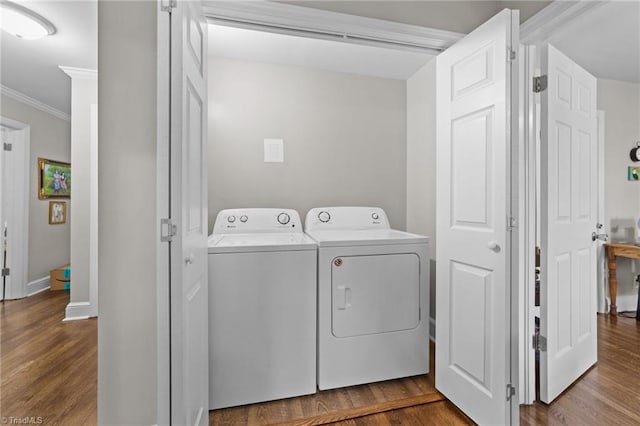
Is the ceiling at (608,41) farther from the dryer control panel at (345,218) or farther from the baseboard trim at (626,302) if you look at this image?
the baseboard trim at (626,302)

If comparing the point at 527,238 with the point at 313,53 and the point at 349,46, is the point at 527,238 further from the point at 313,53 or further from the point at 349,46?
the point at 313,53

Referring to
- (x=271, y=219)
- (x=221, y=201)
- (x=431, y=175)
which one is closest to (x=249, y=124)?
(x=221, y=201)

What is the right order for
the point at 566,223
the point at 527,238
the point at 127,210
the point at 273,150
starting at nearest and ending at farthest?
the point at 127,210 < the point at 527,238 < the point at 566,223 < the point at 273,150

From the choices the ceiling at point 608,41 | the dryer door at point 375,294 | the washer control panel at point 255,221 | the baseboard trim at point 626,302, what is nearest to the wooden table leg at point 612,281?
the baseboard trim at point 626,302

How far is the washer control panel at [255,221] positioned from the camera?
2.26 metres

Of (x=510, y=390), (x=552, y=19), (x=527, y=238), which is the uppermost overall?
(x=552, y=19)

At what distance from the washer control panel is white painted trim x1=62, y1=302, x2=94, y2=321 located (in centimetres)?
114

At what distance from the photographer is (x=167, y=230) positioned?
947 mm

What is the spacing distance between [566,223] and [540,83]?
818 mm

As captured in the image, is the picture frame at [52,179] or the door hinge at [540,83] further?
the picture frame at [52,179]

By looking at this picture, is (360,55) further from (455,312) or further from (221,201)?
(455,312)

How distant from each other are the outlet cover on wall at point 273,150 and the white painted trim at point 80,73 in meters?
1.33

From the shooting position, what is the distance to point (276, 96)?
8.73ft

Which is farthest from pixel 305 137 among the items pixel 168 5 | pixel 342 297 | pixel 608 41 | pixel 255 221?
pixel 608 41
